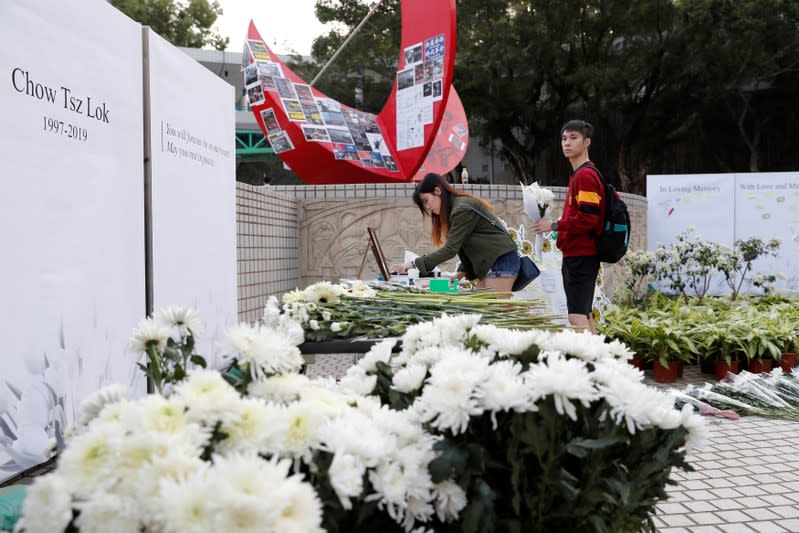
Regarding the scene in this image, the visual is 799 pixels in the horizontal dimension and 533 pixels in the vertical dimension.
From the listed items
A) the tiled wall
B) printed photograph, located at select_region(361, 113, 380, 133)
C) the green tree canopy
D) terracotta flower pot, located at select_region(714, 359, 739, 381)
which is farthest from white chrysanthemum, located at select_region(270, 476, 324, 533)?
the green tree canopy

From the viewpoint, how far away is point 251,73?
32.8 ft

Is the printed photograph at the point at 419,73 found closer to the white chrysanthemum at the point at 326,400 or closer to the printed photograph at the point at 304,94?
the printed photograph at the point at 304,94

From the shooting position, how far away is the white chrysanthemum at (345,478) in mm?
907

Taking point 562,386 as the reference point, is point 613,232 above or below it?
above

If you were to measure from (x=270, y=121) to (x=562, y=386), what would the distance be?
31.0 feet

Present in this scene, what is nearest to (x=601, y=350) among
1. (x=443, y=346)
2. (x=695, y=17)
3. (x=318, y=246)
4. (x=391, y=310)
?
(x=443, y=346)

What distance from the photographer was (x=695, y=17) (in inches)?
726

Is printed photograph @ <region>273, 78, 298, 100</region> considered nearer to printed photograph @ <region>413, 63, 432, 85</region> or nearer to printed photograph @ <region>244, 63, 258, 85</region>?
printed photograph @ <region>244, 63, 258, 85</region>

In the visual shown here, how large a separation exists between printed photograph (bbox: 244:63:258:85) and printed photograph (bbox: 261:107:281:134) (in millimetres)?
492

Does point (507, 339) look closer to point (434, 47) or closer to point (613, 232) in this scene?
point (613, 232)

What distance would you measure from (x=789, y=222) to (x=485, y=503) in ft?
36.7

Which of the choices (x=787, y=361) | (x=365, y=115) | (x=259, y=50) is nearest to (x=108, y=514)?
(x=787, y=361)

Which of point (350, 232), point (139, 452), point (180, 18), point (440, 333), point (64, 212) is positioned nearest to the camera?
point (139, 452)

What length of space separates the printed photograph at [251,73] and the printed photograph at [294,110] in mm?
577
